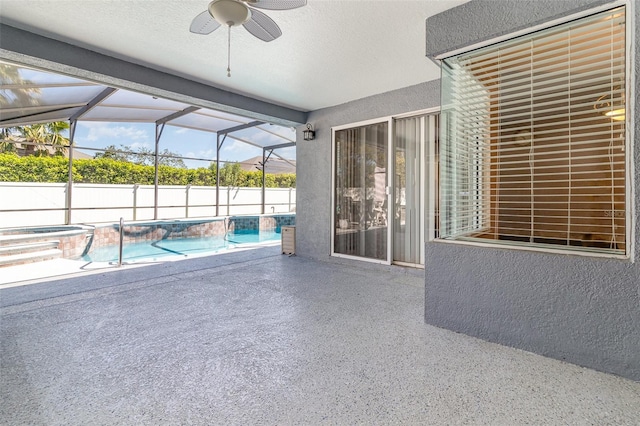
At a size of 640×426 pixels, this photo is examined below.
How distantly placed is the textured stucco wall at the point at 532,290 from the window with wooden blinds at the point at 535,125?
6.4 inches

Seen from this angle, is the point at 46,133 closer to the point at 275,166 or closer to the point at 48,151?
the point at 48,151

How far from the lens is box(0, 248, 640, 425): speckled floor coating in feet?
5.44

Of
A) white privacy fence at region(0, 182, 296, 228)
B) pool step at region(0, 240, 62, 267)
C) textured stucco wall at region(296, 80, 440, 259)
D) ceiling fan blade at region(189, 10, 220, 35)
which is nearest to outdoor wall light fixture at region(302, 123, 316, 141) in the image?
textured stucco wall at region(296, 80, 440, 259)

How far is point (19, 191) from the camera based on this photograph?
27.7ft

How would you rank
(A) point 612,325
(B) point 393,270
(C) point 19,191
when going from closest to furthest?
1. (A) point 612,325
2. (B) point 393,270
3. (C) point 19,191

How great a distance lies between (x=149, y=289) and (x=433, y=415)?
11.6 ft

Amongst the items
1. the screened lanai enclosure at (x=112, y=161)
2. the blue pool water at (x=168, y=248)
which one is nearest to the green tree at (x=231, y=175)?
the screened lanai enclosure at (x=112, y=161)

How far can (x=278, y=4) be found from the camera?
2398 millimetres

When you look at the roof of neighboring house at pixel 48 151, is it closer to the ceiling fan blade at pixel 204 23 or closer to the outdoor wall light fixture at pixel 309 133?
the outdoor wall light fixture at pixel 309 133

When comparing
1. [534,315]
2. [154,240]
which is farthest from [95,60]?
[154,240]

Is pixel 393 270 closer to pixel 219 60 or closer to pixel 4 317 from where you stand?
pixel 219 60

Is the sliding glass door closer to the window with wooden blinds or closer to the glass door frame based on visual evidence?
the glass door frame

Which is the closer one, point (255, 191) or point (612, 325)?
point (612, 325)

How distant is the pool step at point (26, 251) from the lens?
607 cm
